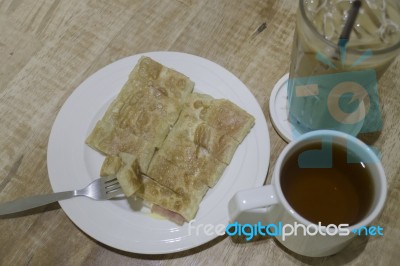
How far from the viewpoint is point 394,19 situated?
85 centimetres

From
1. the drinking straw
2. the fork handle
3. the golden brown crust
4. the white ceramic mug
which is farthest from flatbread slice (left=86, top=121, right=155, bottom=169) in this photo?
the drinking straw

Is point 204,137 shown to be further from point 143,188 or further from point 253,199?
point 253,199

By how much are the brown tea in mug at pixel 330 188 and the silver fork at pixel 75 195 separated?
1.27ft

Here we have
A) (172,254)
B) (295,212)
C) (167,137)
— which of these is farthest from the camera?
(167,137)

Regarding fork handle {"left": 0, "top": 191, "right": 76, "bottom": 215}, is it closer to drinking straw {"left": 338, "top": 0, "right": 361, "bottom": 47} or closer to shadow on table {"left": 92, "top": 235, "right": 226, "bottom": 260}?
shadow on table {"left": 92, "top": 235, "right": 226, "bottom": 260}

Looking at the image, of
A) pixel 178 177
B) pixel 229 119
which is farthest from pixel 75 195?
pixel 229 119

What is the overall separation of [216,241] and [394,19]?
60 cm

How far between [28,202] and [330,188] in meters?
0.66

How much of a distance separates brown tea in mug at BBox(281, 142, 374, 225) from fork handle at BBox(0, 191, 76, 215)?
1.58 feet

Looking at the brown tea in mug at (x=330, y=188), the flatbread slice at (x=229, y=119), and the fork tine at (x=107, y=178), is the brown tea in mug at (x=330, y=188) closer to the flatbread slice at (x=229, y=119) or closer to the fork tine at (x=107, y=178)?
the flatbread slice at (x=229, y=119)

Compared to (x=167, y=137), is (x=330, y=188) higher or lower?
higher

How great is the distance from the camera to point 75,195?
94cm

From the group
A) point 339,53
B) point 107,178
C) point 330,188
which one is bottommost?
point 107,178

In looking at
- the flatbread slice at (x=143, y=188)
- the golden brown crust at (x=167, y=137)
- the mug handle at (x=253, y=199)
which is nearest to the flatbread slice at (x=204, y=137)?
the golden brown crust at (x=167, y=137)
